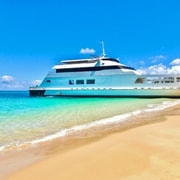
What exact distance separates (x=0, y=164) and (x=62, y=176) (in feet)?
5.42

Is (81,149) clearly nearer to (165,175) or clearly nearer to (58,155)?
(58,155)

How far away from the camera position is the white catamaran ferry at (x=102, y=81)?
111 feet

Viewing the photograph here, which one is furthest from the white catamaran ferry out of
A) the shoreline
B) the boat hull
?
the shoreline

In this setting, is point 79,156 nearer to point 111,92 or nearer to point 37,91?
point 111,92

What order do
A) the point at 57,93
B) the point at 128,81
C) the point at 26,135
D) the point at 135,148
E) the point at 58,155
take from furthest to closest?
the point at 57,93
the point at 128,81
the point at 26,135
the point at 135,148
the point at 58,155

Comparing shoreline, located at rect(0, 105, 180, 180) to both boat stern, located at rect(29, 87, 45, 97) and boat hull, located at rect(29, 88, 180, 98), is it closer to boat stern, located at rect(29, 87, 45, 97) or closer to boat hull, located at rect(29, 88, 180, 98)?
boat hull, located at rect(29, 88, 180, 98)

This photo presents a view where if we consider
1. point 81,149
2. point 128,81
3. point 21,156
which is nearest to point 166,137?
point 81,149

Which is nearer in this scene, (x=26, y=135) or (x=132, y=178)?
(x=132, y=178)

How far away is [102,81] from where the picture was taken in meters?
37.8

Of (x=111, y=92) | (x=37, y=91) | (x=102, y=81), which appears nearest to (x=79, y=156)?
(x=111, y=92)

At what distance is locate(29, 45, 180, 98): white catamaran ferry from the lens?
3381 cm

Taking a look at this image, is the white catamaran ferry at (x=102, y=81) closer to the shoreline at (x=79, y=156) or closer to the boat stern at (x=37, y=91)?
the boat stern at (x=37, y=91)

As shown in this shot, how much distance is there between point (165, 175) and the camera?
3.85m

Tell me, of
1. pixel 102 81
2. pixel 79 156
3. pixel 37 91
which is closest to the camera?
pixel 79 156
